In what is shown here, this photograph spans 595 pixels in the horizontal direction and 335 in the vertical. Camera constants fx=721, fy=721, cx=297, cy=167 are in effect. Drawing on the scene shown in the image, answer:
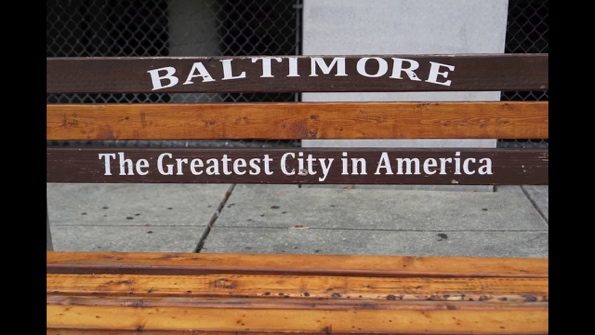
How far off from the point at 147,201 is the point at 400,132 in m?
2.78

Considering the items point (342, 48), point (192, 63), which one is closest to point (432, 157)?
point (192, 63)

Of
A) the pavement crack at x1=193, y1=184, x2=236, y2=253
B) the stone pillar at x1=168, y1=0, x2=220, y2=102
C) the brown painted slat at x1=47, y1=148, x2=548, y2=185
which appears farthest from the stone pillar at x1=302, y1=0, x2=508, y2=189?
the brown painted slat at x1=47, y1=148, x2=548, y2=185

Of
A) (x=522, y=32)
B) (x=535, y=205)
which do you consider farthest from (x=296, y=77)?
(x=522, y=32)

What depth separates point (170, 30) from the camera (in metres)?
6.63

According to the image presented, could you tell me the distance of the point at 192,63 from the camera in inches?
109

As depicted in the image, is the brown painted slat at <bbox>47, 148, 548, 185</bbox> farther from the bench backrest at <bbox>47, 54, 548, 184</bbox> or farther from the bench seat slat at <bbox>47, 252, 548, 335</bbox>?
the bench seat slat at <bbox>47, 252, 548, 335</bbox>

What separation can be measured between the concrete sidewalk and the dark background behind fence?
1520mm

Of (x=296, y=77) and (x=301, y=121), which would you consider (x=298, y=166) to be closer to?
(x=301, y=121)

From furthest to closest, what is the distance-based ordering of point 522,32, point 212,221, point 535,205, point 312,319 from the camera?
1. point 522,32
2. point 535,205
3. point 212,221
4. point 312,319

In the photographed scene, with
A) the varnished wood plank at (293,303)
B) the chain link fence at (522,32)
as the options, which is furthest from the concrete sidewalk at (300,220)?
the chain link fence at (522,32)

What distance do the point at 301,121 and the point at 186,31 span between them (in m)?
Result: 4.09

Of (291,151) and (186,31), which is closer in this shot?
(291,151)

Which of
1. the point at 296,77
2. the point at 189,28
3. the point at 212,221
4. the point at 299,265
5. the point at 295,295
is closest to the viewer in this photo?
the point at 295,295

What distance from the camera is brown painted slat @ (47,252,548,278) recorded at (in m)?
2.55
